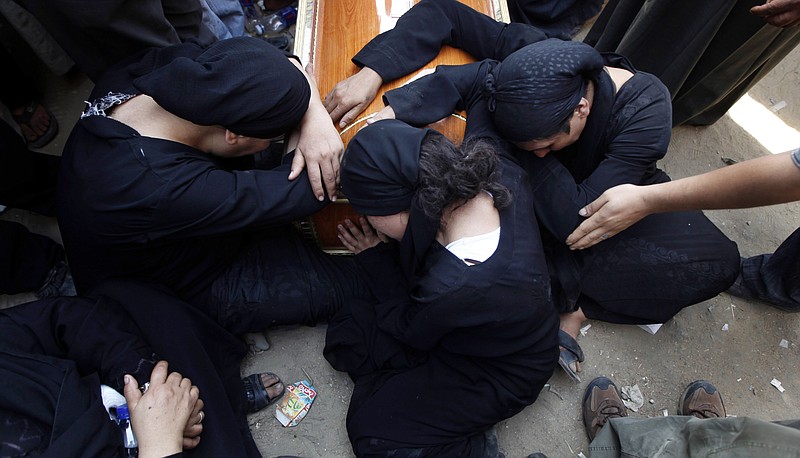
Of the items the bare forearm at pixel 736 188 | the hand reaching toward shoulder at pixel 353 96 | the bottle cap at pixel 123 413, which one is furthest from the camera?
the hand reaching toward shoulder at pixel 353 96

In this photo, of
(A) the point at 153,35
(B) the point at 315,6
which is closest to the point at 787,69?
(B) the point at 315,6

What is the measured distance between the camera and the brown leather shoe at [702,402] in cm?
243

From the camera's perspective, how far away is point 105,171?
1.85 metres

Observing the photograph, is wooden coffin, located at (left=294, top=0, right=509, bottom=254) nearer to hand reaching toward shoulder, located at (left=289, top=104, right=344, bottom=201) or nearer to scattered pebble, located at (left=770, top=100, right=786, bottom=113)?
hand reaching toward shoulder, located at (left=289, top=104, right=344, bottom=201)

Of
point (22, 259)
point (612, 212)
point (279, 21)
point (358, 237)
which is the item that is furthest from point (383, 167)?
point (279, 21)

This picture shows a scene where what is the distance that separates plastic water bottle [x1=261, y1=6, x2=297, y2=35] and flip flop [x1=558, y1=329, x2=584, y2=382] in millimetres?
2837

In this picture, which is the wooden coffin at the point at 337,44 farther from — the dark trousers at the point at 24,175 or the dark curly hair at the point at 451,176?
the dark trousers at the point at 24,175

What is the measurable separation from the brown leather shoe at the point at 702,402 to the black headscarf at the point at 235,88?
225 centimetres

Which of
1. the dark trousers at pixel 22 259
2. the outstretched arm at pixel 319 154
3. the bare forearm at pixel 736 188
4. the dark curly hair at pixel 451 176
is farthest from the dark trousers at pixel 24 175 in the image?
the bare forearm at pixel 736 188

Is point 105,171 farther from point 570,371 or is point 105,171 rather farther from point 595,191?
point 570,371

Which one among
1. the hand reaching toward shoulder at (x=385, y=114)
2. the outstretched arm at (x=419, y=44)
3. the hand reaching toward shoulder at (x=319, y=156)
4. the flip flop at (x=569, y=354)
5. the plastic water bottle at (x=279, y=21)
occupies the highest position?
the outstretched arm at (x=419, y=44)

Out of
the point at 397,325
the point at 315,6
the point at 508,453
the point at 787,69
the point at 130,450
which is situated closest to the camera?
the point at 130,450

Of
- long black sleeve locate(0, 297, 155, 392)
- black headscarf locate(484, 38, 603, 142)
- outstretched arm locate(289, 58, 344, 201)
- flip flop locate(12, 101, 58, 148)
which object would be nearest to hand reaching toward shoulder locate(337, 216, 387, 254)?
outstretched arm locate(289, 58, 344, 201)

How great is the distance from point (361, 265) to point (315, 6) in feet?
4.59
